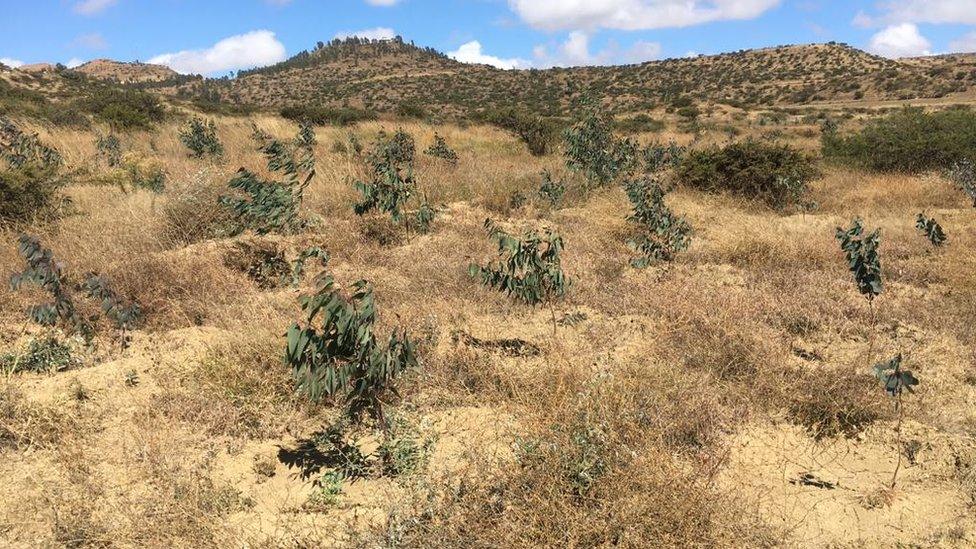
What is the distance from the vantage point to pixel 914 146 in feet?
35.2

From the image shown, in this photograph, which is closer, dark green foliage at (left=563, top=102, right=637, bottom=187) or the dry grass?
the dry grass

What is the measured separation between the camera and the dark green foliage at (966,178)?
8.61m

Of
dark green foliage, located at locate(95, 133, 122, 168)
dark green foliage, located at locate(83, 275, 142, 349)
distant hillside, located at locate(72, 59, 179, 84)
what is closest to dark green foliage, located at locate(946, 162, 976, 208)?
dark green foliage, located at locate(83, 275, 142, 349)

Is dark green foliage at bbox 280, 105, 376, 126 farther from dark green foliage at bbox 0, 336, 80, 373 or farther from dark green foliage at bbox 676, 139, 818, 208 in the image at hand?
dark green foliage at bbox 0, 336, 80, 373

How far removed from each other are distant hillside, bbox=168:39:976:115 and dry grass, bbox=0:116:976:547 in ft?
79.5

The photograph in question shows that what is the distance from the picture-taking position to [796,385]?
3529mm

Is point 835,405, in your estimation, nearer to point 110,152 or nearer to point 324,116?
point 110,152

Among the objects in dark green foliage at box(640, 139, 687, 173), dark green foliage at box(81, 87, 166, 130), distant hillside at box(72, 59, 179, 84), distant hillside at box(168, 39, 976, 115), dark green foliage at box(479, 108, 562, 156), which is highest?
distant hillside at box(72, 59, 179, 84)

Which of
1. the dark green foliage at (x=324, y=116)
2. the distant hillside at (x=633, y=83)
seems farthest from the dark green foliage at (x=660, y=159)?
the distant hillside at (x=633, y=83)

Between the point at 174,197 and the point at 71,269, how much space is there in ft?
6.53

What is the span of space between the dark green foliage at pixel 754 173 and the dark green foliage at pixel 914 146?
2.42 m

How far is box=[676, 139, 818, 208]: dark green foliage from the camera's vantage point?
902 centimetres

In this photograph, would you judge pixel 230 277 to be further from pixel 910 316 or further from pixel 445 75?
pixel 445 75

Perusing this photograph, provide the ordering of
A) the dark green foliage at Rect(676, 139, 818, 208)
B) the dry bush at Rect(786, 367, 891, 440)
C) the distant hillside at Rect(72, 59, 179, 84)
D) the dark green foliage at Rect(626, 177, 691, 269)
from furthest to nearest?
the distant hillside at Rect(72, 59, 179, 84) < the dark green foliage at Rect(676, 139, 818, 208) < the dark green foliage at Rect(626, 177, 691, 269) < the dry bush at Rect(786, 367, 891, 440)
